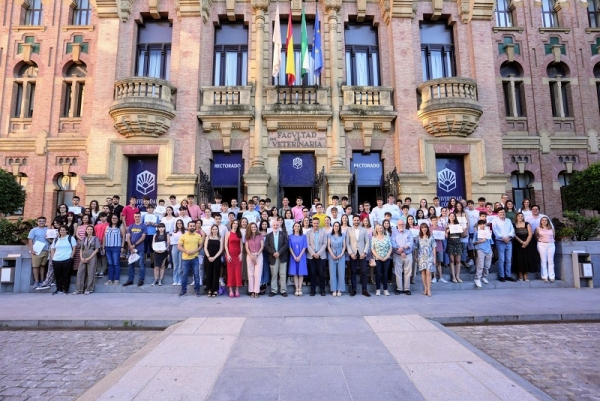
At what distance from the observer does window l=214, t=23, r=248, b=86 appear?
15672 mm

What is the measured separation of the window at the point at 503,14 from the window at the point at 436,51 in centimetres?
492

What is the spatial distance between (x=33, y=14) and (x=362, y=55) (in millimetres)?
18137

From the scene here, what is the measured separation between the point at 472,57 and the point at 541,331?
43.8ft

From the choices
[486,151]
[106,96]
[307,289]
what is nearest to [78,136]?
[106,96]

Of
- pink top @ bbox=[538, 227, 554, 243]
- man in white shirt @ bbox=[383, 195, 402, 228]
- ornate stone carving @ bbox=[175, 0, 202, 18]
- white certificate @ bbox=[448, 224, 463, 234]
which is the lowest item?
pink top @ bbox=[538, 227, 554, 243]

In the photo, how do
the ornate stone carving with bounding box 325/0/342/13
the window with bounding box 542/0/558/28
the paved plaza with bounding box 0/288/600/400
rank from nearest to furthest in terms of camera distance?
1. the paved plaza with bounding box 0/288/600/400
2. the ornate stone carving with bounding box 325/0/342/13
3. the window with bounding box 542/0/558/28

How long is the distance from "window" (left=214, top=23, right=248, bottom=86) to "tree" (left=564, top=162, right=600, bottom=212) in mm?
16037

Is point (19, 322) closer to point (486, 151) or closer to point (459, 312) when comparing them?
point (459, 312)

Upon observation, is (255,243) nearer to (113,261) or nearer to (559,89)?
(113,261)

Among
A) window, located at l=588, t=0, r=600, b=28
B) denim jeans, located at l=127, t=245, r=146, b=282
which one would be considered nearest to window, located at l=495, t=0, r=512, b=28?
window, located at l=588, t=0, r=600, b=28

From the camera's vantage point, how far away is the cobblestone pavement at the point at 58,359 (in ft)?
13.1

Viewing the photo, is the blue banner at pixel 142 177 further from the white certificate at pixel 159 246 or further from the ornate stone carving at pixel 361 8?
the ornate stone carving at pixel 361 8

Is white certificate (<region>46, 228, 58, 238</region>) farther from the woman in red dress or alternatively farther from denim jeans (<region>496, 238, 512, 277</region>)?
denim jeans (<region>496, 238, 512, 277</region>)

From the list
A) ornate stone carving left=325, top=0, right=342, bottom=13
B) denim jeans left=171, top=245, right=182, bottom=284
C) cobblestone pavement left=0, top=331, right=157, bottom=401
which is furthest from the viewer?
ornate stone carving left=325, top=0, right=342, bottom=13
